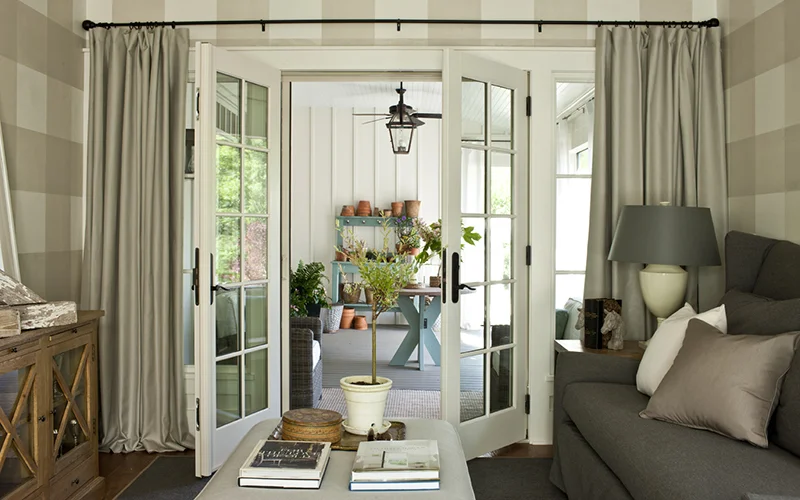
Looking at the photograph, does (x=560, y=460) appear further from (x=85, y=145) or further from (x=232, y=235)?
(x=85, y=145)

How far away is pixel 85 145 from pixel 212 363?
1532 millimetres

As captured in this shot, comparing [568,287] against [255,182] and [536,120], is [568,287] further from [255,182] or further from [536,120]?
[255,182]

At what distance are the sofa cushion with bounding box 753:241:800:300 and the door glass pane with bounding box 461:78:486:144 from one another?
1544 mm

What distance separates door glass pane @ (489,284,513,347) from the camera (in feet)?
12.6

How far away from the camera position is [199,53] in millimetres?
3305

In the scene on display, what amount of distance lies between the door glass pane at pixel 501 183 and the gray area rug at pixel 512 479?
139 cm

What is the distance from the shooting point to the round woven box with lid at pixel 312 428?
2344 millimetres

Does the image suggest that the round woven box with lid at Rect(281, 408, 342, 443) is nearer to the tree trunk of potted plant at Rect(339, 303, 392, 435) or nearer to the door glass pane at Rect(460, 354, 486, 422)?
the tree trunk of potted plant at Rect(339, 303, 392, 435)

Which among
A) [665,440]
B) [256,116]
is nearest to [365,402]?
[665,440]

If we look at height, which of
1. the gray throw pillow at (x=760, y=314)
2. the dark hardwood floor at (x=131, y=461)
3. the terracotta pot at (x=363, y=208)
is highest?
the terracotta pot at (x=363, y=208)

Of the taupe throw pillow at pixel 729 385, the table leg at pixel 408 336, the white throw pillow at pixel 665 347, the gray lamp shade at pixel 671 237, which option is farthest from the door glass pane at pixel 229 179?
the table leg at pixel 408 336

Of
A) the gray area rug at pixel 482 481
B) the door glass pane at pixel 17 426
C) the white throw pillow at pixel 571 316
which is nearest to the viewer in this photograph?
the door glass pane at pixel 17 426

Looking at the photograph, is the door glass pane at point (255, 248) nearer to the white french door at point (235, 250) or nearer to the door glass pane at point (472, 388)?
the white french door at point (235, 250)

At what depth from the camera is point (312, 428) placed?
92.5 inches
